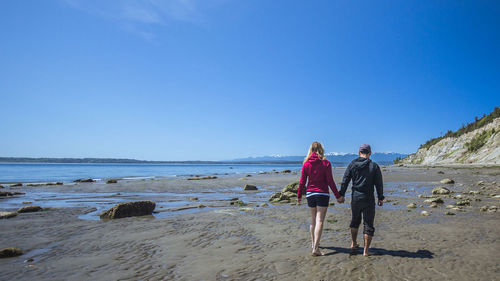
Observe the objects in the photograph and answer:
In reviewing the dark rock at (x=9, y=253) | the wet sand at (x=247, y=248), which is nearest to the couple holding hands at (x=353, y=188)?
the wet sand at (x=247, y=248)

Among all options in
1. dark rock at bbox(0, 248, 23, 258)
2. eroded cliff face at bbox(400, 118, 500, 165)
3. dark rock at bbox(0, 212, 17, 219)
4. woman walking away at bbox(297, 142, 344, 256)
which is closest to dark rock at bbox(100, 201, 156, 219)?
dark rock at bbox(0, 212, 17, 219)

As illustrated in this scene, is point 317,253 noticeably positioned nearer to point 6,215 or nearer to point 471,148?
point 6,215

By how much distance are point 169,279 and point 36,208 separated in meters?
12.5

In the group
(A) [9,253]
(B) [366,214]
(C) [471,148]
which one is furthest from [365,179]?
(C) [471,148]

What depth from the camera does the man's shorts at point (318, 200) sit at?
6.17 metres

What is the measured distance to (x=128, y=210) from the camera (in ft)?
38.3

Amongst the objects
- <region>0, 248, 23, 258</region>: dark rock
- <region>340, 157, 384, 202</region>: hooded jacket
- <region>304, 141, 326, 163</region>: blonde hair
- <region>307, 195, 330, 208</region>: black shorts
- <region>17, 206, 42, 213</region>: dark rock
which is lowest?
<region>17, 206, 42, 213</region>: dark rock

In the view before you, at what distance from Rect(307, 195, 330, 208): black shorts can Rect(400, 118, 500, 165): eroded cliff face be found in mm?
52655

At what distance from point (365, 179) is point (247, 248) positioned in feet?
11.6

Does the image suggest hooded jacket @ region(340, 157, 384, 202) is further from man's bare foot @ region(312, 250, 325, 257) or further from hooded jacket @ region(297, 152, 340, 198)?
man's bare foot @ region(312, 250, 325, 257)

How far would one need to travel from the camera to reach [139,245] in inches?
292

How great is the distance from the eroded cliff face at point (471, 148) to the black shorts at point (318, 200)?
5266 cm

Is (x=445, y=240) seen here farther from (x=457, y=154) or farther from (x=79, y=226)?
(x=457, y=154)

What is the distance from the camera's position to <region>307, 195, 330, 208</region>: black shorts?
6169 millimetres
